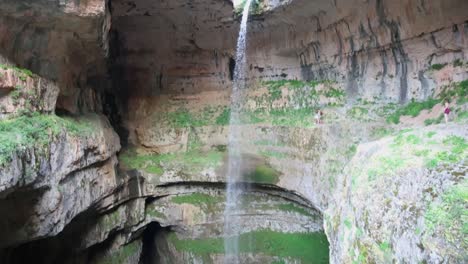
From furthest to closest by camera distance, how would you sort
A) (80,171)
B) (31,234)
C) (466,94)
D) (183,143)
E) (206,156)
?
(183,143) < (206,156) < (80,171) < (466,94) < (31,234)

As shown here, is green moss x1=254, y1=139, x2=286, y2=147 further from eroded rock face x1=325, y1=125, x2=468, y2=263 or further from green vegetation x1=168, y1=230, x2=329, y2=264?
eroded rock face x1=325, y1=125, x2=468, y2=263

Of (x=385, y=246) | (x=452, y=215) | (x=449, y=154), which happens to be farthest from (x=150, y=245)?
(x=452, y=215)

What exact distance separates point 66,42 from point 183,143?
28.8 ft

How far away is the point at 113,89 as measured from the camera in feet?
60.7

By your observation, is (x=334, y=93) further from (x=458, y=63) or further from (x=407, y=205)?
(x=407, y=205)

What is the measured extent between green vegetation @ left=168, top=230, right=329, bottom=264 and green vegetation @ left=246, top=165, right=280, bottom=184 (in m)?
2.83

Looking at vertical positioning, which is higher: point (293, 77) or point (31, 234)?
point (293, 77)

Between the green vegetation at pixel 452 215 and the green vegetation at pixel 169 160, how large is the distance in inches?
496

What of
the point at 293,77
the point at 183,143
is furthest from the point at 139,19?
the point at 293,77

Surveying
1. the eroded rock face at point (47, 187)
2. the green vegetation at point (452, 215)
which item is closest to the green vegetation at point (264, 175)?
the eroded rock face at point (47, 187)

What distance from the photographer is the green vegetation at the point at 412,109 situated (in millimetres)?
12092

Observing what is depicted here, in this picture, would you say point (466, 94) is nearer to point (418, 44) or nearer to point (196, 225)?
point (418, 44)

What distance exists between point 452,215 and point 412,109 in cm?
909

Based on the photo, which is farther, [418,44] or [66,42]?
[418,44]
